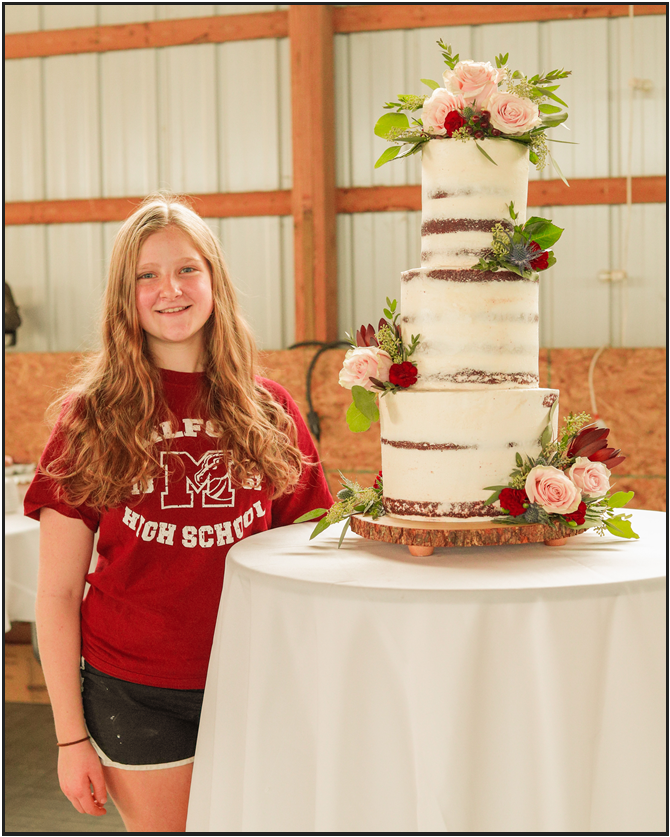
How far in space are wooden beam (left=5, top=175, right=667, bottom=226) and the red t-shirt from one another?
3.59 m

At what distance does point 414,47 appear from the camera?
5.50 m

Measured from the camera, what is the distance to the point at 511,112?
1573 millimetres

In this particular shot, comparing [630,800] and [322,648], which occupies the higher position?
[322,648]

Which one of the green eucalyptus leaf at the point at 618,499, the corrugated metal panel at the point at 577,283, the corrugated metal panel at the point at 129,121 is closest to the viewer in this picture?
the green eucalyptus leaf at the point at 618,499

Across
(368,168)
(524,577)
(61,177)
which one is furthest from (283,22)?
(524,577)

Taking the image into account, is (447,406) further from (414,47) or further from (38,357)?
(38,357)

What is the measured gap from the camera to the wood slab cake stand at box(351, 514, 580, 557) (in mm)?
1514

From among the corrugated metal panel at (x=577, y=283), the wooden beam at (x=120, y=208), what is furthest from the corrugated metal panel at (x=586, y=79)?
the wooden beam at (x=120, y=208)

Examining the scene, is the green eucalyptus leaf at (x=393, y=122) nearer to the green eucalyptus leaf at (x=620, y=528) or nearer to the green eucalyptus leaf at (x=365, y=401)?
the green eucalyptus leaf at (x=365, y=401)

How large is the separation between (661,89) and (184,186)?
3.48m

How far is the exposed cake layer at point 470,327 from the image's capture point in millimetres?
1604

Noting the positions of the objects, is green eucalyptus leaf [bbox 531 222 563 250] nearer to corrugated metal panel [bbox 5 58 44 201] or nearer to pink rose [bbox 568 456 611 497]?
pink rose [bbox 568 456 611 497]

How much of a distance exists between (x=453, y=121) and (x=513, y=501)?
797mm

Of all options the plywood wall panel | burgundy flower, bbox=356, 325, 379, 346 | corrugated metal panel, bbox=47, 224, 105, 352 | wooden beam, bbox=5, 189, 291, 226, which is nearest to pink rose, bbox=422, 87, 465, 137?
burgundy flower, bbox=356, 325, 379, 346
